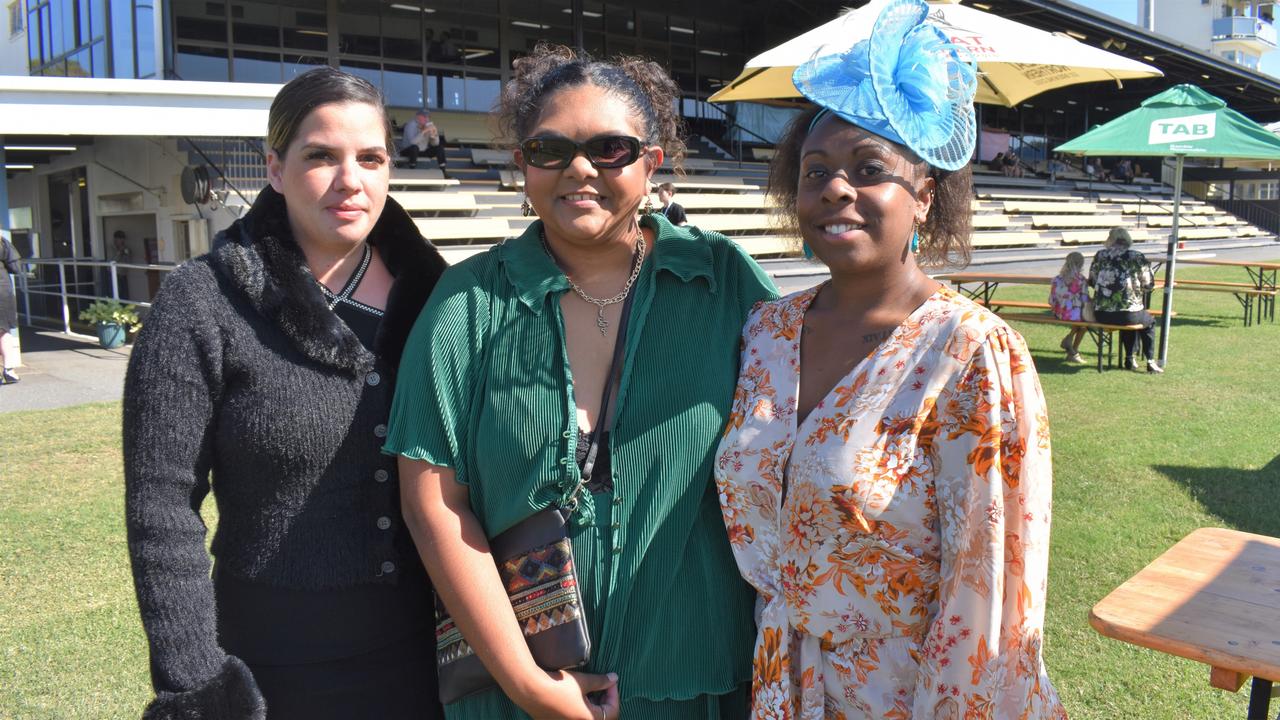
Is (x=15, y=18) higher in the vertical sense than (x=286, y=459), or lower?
higher

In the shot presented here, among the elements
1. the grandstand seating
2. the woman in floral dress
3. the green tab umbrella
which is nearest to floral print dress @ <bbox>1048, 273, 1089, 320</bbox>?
the green tab umbrella

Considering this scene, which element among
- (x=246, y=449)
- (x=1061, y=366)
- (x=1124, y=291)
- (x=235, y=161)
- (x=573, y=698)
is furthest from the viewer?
(x=235, y=161)

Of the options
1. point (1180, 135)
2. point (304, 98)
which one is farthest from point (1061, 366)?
point (304, 98)

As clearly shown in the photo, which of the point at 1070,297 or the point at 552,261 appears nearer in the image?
the point at 552,261

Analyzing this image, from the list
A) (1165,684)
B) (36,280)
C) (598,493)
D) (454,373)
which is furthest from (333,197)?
(36,280)

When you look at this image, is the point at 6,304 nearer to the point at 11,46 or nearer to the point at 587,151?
the point at 587,151

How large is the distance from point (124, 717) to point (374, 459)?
2.32 meters

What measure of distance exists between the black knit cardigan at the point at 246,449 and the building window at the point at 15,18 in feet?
88.1

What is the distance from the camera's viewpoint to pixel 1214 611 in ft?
7.43

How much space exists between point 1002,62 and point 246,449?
22.8ft

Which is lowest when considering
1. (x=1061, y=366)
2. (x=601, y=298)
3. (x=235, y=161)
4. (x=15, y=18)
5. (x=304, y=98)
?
(x=1061, y=366)

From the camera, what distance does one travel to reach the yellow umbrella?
22.9 ft

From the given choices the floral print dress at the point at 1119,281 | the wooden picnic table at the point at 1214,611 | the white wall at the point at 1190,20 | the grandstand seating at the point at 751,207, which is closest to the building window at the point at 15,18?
the grandstand seating at the point at 751,207

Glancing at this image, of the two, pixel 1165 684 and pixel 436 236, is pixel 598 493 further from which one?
pixel 436 236
